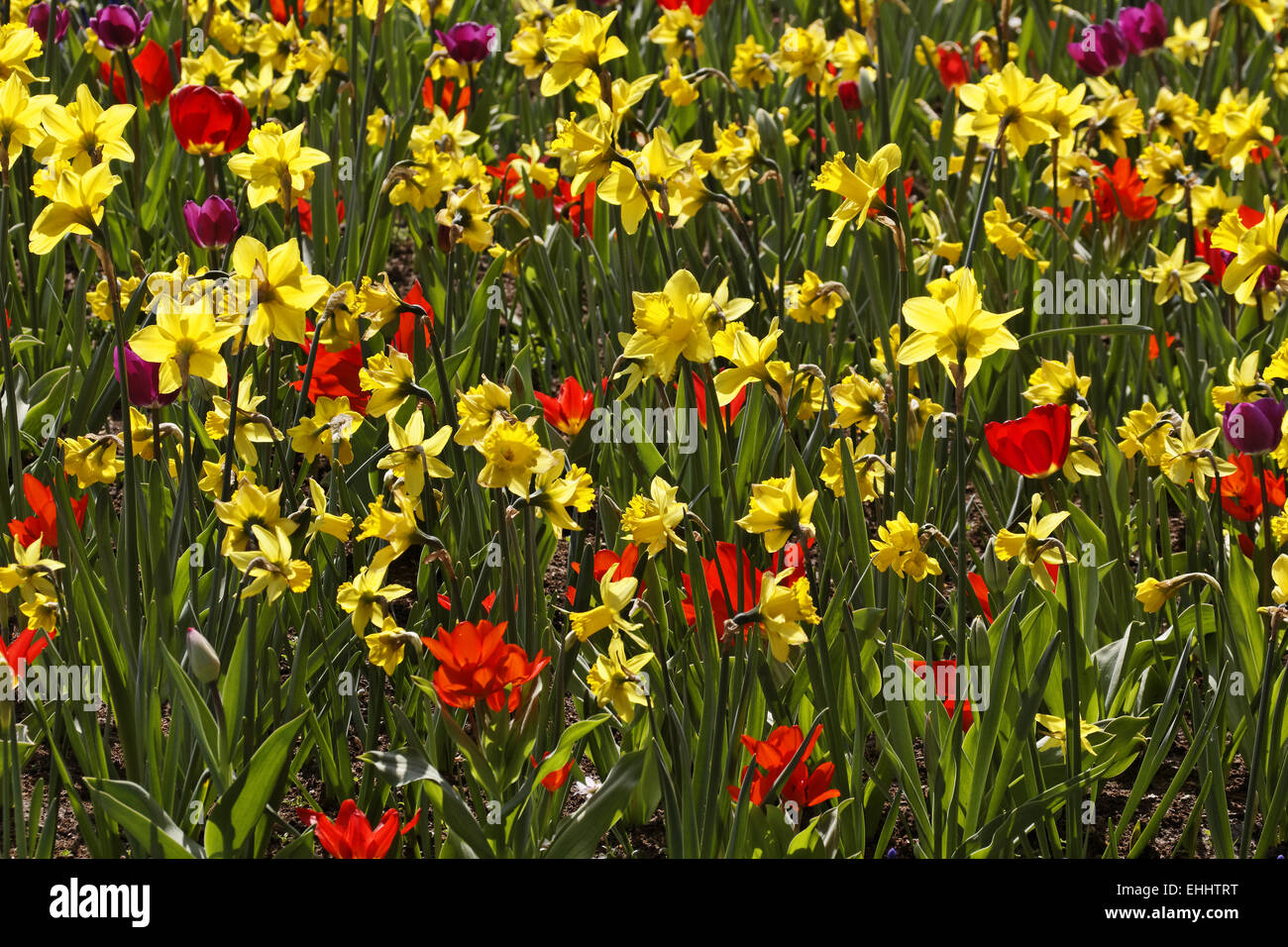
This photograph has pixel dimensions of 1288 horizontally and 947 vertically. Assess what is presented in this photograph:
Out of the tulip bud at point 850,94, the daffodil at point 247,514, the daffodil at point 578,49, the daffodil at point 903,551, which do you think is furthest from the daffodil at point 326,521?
the tulip bud at point 850,94

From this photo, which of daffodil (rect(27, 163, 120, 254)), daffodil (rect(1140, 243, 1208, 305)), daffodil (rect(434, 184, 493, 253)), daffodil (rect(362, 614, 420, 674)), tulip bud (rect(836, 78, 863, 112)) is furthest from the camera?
tulip bud (rect(836, 78, 863, 112))

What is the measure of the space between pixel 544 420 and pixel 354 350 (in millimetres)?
353

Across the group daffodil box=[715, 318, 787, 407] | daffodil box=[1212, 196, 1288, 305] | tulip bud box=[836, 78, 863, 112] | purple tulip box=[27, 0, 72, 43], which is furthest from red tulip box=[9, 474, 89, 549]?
tulip bud box=[836, 78, 863, 112]

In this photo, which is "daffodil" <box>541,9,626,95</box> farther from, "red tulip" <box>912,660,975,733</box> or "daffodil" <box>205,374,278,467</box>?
"red tulip" <box>912,660,975,733</box>

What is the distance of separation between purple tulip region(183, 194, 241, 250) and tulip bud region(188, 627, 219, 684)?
823 millimetres

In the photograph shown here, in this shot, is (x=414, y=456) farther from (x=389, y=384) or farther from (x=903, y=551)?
(x=903, y=551)

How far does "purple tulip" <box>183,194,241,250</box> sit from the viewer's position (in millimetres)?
2180

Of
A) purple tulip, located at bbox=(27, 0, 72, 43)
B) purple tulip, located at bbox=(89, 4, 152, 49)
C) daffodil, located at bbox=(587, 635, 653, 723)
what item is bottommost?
daffodil, located at bbox=(587, 635, 653, 723)

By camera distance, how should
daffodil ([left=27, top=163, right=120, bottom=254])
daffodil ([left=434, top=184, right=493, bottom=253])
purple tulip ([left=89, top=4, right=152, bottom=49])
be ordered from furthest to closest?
purple tulip ([left=89, top=4, right=152, bottom=49]) < daffodil ([left=434, top=184, right=493, bottom=253]) < daffodil ([left=27, top=163, right=120, bottom=254])

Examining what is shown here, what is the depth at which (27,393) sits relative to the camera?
2621 mm

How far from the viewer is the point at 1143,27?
3732 millimetres

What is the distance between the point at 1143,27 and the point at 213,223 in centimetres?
277

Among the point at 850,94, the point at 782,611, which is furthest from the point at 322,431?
the point at 850,94

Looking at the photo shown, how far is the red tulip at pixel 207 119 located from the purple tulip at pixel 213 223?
454 mm
